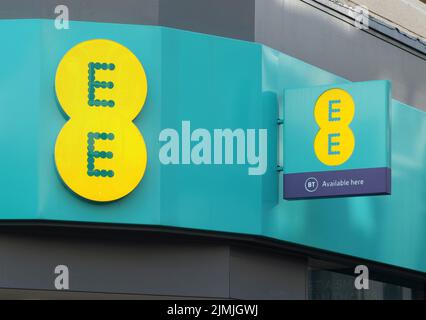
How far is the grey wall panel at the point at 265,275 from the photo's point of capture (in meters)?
16.4

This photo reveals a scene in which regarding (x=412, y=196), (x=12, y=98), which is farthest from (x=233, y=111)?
(x=412, y=196)

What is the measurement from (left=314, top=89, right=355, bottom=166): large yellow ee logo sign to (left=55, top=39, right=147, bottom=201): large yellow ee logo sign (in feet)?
8.10

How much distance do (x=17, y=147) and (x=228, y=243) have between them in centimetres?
304

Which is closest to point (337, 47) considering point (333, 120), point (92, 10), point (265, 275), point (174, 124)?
point (333, 120)

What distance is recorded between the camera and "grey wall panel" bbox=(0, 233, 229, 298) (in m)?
15.5

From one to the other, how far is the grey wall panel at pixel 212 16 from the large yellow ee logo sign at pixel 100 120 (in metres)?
0.86

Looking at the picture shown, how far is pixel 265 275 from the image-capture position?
16.9 metres

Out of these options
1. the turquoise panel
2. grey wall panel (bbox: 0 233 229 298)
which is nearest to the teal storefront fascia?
the turquoise panel

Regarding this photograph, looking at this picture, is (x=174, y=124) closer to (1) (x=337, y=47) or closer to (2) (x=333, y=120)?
(2) (x=333, y=120)

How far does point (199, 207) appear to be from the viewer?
16031 mm

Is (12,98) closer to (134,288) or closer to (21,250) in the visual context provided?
(21,250)

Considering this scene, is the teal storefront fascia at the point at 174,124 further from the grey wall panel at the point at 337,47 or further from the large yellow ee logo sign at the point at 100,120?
the grey wall panel at the point at 337,47

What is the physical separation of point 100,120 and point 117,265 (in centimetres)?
186

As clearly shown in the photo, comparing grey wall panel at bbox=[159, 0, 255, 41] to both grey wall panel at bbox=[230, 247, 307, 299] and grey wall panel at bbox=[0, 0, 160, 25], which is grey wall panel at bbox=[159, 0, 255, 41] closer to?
grey wall panel at bbox=[0, 0, 160, 25]
